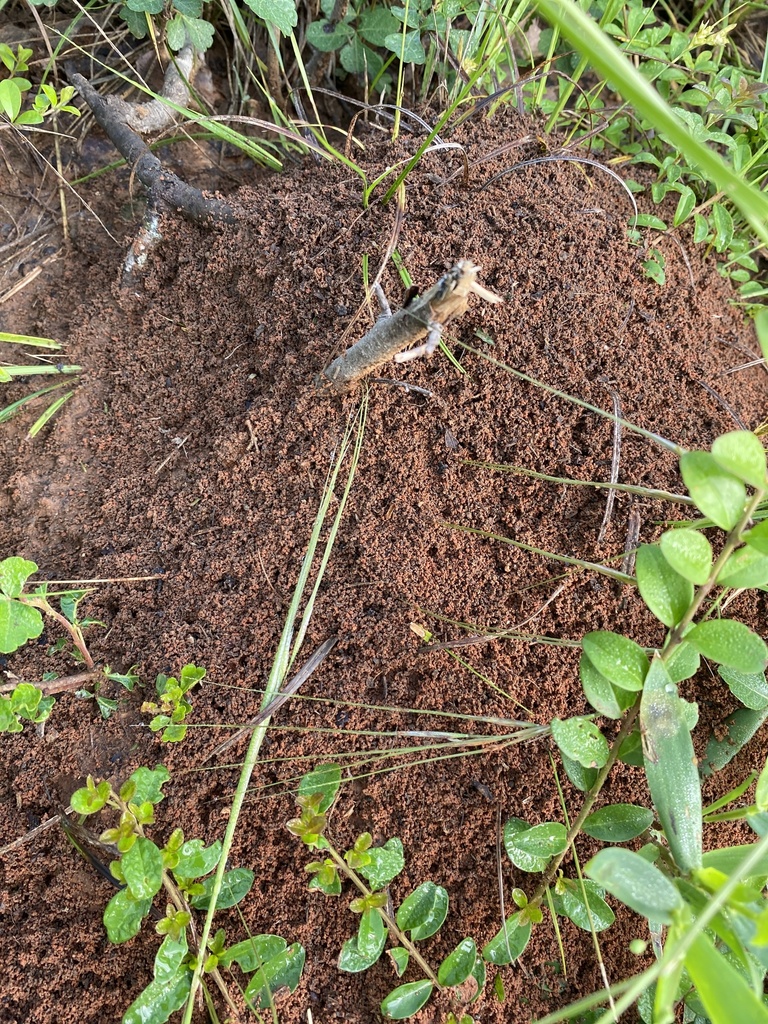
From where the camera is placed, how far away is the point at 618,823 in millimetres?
829

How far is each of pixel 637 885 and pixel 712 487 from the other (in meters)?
0.38

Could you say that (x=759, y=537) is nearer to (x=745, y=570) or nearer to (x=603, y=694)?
(x=745, y=570)

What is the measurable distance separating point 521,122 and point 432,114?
0.18 meters

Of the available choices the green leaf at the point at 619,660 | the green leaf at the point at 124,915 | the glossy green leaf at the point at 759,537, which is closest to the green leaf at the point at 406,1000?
the green leaf at the point at 124,915

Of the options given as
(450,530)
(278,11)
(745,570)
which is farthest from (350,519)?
(278,11)

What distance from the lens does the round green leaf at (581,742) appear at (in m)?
0.78

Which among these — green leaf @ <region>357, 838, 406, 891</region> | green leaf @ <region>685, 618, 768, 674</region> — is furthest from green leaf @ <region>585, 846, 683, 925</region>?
green leaf @ <region>357, 838, 406, 891</region>

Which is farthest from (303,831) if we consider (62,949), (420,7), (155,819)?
(420,7)

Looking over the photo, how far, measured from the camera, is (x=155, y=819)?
92cm

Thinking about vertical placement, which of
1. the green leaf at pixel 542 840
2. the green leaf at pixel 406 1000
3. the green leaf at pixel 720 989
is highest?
the green leaf at pixel 720 989

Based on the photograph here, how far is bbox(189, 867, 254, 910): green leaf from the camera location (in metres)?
0.86

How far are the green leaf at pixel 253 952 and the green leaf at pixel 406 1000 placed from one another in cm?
15

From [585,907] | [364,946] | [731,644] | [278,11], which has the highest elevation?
[278,11]

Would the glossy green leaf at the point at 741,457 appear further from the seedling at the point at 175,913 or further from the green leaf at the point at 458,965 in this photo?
the seedling at the point at 175,913
